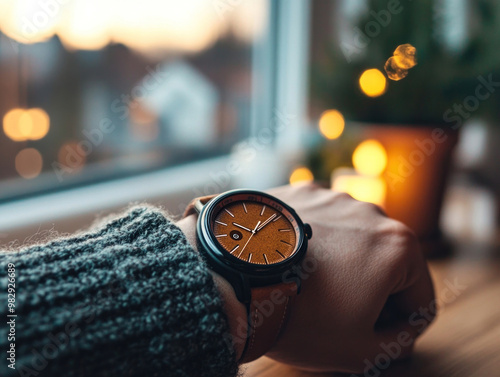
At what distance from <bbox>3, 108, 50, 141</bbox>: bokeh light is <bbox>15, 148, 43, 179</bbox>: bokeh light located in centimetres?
4

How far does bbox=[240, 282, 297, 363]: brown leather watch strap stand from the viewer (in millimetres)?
466

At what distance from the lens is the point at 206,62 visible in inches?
62.0

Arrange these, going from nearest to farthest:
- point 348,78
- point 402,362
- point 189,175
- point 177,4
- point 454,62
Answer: point 402,362
point 454,62
point 348,78
point 177,4
point 189,175

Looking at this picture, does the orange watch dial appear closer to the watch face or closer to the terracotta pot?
the watch face

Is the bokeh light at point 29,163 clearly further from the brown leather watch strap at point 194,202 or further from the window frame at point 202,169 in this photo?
the brown leather watch strap at point 194,202

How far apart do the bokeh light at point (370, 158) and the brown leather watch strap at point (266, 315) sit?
0.62 metres

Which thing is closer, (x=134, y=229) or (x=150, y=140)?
(x=134, y=229)

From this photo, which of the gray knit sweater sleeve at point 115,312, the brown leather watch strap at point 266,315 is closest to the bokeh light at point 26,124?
the gray knit sweater sleeve at point 115,312

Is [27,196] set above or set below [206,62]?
below

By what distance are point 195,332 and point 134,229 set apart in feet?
0.43

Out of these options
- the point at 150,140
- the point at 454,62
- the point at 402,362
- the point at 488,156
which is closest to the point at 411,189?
the point at 454,62

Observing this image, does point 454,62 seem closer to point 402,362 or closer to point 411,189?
point 411,189

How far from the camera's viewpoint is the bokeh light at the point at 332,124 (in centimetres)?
116

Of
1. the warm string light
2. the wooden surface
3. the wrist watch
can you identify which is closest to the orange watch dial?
the wrist watch
